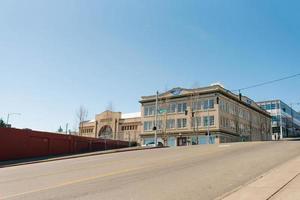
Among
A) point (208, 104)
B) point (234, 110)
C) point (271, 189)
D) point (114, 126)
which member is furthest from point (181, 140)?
point (271, 189)

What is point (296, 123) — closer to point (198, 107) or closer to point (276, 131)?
point (276, 131)

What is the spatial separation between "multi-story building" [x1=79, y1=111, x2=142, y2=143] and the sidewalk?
3081 inches

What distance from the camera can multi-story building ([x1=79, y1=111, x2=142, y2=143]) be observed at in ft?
309

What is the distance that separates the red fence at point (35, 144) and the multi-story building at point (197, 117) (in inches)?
1147

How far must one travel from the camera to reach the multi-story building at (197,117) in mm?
76169

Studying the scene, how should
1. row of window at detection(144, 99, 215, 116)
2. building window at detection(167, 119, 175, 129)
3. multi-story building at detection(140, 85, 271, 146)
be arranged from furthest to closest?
1. building window at detection(167, 119, 175, 129)
2. row of window at detection(144, 99, 215, 116)
3. multi-story building at detection(140, 85, 271, 146)

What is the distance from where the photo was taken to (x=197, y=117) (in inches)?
3056

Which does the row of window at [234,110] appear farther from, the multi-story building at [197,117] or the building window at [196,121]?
the building window at [196,121]

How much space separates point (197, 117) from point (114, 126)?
29.0 m

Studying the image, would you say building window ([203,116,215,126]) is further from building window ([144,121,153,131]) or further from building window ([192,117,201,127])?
building window ([144,121,153,131])

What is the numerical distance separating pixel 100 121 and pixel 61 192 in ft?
301

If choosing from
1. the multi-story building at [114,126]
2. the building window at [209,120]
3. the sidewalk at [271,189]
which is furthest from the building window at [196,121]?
the sidewalk at [271,189]

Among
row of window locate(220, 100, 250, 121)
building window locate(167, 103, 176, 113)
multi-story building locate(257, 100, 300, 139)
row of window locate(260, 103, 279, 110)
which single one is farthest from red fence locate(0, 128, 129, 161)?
row of window locate(260, 103, 279, 110)

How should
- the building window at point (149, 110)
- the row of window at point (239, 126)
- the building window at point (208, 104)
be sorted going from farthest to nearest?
1. the building window at point (149, 110)
2. the row of window at point (239, 126)
3. the building window at point (208, 104)
